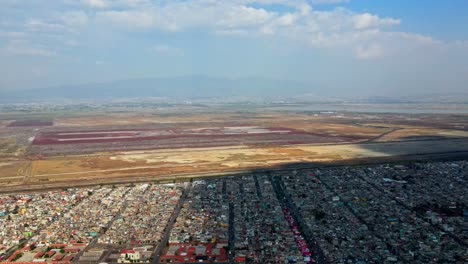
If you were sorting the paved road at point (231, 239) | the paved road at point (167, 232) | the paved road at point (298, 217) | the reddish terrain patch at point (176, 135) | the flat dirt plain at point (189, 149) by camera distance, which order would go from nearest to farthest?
the paved road at point (298, 217) → the paved road at point (231, 239) → the paved road at point (167, 232) → the flat dirt plain at point (189, 149) → the reddish terrain patch at point (176, 135)

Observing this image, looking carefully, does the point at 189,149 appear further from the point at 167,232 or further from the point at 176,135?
the point at 167,232

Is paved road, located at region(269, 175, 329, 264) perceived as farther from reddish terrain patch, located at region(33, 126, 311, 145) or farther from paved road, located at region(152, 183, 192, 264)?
reddish terrain patch, located at region(33, 126, 311, 145)

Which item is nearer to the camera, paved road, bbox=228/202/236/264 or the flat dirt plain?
paved road, bbox=228/202/236/264

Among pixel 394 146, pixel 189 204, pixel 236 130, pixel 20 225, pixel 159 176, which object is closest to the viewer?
pixel 20 225

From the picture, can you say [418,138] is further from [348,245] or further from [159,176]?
[348,245]

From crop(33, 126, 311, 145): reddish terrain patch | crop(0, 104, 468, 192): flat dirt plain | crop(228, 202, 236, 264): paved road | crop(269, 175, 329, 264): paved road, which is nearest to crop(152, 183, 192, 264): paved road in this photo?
crop(228, 202, 236, 264): paved road

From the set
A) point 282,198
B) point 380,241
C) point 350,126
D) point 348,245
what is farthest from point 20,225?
point 350,126

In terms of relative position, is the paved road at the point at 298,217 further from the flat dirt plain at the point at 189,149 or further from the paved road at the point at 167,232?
the paved road at the point at 167,232

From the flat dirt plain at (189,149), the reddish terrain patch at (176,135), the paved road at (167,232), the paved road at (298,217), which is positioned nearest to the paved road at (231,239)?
the paved road at (167,232)
